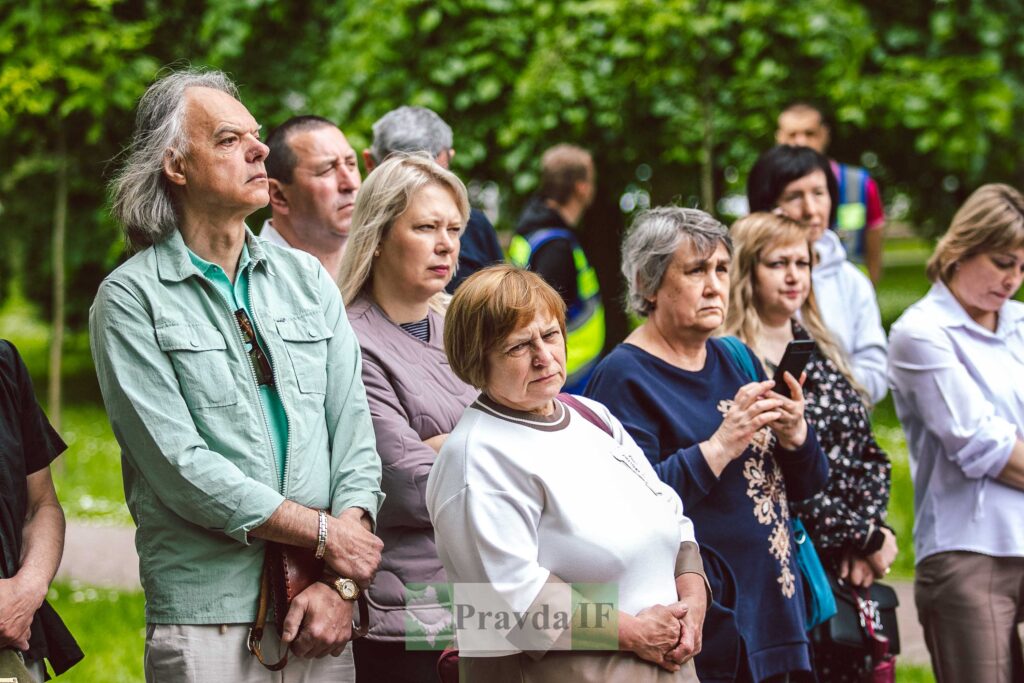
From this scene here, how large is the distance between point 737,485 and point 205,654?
5.29 ft

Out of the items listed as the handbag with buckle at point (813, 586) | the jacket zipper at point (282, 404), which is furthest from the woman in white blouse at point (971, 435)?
the jacket zipper at point (282, 404)

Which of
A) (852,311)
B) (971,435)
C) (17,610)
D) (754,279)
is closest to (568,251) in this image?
(852,311)

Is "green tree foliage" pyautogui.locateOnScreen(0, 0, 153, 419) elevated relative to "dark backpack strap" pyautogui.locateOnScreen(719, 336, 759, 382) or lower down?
elevated

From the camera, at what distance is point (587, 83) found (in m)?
8.84

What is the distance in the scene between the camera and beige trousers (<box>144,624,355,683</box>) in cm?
284

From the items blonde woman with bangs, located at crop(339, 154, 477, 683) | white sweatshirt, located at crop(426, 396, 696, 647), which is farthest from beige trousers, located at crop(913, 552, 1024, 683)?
blonde woman with bangs, located at crop(339, 154, 477, 683)

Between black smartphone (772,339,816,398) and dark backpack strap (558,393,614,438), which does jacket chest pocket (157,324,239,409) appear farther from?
black smartphone (772,339,816,398)

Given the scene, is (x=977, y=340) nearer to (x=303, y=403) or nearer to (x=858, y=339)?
(x=858, y=339)

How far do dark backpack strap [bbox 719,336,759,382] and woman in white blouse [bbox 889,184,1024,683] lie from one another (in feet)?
2.52

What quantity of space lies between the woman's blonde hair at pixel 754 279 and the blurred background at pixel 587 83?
3.37 meters

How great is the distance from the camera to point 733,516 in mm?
3578

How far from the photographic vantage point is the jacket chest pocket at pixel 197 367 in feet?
9.46

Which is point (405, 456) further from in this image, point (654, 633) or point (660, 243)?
point (660, 243)

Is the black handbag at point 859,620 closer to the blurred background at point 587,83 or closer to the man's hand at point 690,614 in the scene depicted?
Answer: the man's hand at point 690,614
